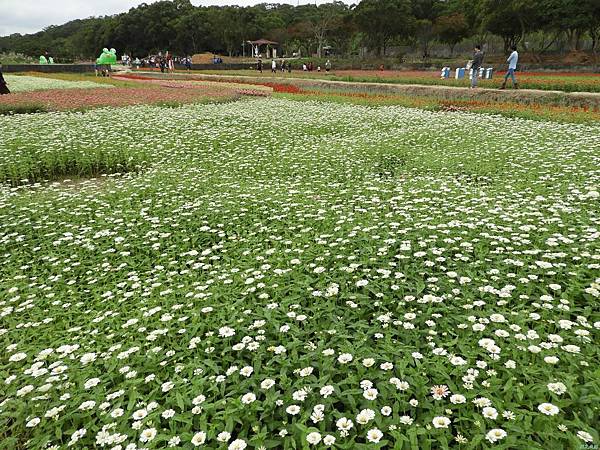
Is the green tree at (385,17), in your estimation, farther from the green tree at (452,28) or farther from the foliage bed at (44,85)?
the foliage bed at (44,85)

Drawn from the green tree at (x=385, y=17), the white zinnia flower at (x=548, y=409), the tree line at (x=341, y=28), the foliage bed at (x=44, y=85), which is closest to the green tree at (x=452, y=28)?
the tree line at (x=341, y=28)

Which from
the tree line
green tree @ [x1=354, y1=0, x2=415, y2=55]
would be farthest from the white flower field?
green tree @ [x1=354, y1=0, x2=415, y2=55]

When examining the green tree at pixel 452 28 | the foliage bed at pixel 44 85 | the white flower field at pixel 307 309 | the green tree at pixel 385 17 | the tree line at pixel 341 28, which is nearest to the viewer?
the white flower field at pixel 307 309

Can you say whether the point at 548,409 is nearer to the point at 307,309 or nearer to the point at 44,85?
the point at 307,309

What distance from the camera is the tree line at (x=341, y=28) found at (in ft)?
111

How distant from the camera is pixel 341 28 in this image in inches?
2226

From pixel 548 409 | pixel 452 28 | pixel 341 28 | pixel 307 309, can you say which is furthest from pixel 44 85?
pixel 341 28

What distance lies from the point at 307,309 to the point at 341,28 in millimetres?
60369

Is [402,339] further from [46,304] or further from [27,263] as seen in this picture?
[27,263]

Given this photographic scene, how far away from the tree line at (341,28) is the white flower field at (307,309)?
3379 centimetres

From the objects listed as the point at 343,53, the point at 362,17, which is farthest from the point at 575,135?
the point at 343,53

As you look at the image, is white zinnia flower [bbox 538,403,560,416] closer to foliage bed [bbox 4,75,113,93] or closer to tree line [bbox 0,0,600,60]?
foliage bed [bbox 4,75,113,93]

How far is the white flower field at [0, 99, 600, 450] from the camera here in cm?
212

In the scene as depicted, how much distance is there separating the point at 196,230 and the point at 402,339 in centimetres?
282
